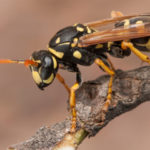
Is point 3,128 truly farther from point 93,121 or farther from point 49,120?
point 93,121

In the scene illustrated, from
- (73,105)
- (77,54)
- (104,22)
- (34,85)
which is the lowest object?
(34,85)

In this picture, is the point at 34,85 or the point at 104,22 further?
the point at 34,85

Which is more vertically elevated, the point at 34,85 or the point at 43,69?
the point at 43,69

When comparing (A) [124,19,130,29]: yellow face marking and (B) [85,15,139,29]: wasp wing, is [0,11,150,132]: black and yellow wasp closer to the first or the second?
(A) [124,19,130,29]: yellow face marking

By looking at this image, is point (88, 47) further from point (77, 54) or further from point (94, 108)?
point (94, 108)

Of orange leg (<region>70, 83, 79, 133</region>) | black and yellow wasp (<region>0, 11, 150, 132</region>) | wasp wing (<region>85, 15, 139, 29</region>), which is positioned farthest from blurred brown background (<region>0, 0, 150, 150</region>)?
orange leg (<region>70, 83, 79, 133</region>)

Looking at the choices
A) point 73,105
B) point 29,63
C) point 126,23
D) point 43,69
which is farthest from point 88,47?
point 73,105

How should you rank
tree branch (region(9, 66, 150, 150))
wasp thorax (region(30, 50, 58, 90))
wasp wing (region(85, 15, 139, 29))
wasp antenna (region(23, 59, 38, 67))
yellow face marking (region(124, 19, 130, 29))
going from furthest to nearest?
1. wasp wing (region(85, 15, 139, 29))
2. yellow face marking (region(124, 19, 130, 29))
3. wasp thorax (region(30, 50, 58, 90))
4. wasp antenna (region(23, 59, 38, 67))
5. tree branch (region(9, 66, 150, 150))
